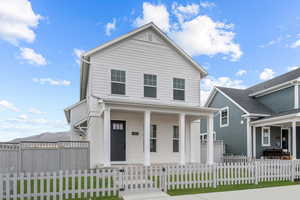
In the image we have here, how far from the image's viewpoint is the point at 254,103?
707 inches

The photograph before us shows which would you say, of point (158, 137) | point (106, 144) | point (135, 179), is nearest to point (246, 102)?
point (158, 137)

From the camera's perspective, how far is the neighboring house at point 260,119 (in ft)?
51.3

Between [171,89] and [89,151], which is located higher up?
[171,89]

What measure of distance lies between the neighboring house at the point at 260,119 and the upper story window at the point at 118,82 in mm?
9118

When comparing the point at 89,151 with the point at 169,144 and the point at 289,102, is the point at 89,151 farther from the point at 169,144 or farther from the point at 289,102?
the point at 289,102

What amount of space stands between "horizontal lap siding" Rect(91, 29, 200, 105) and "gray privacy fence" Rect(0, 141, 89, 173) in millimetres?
3438

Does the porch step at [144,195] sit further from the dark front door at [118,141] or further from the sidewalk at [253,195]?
the dark front door at [118,141]

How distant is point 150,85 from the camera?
12.4 meters

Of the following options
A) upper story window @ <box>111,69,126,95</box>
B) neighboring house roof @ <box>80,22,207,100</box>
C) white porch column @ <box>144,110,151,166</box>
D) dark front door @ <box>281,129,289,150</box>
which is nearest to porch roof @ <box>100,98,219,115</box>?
white porch column @ <box>144,110,151,166</box>

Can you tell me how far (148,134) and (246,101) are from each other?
10.6m

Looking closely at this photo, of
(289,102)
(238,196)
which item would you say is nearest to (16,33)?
(238,196)

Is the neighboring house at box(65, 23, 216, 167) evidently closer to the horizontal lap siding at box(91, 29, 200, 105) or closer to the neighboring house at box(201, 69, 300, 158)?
the horizontal lap siding at box(91, 29, 200, 105)

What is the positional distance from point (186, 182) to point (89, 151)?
5.88 meters

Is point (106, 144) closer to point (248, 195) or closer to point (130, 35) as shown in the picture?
point (248, 195)
